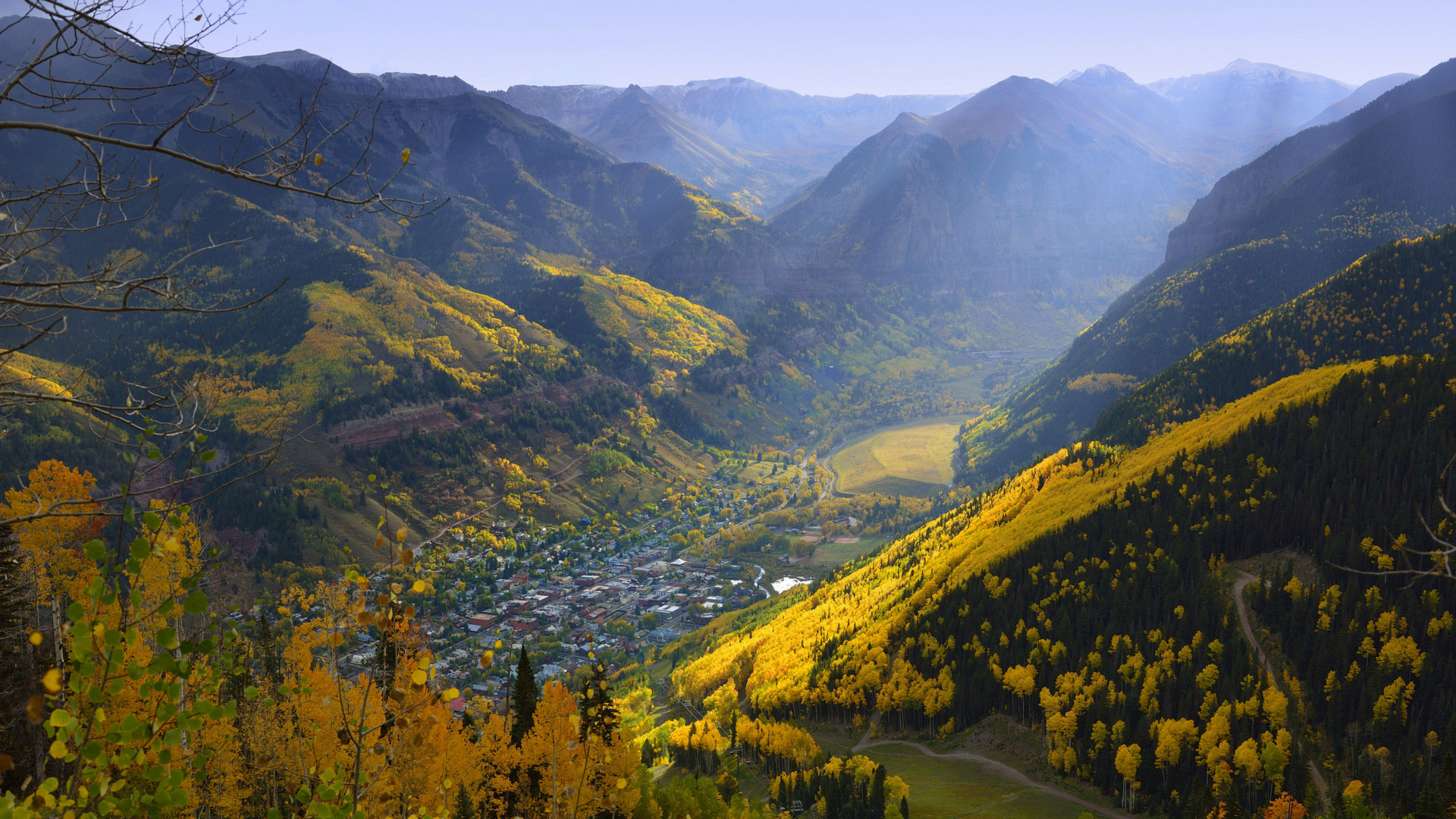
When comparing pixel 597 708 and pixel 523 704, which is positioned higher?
pixel 597 708

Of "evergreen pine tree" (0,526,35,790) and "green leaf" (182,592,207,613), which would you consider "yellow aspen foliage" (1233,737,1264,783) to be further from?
"green leaf" (182,592,207,613)

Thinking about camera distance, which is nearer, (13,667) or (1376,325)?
(13,667)

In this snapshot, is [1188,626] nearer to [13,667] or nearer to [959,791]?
[959,791]

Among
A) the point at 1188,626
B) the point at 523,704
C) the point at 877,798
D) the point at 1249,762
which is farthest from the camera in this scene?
the point at 1188,626

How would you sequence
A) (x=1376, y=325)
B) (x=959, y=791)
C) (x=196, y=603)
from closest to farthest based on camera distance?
(x=196, y=603), (x=959, y=791), (x=1376, y=325)

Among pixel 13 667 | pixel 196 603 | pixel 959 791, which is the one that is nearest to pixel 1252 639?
pixel 959 791

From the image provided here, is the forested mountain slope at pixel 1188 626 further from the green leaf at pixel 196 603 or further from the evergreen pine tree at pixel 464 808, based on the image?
the green leaf at pixel 196 603
